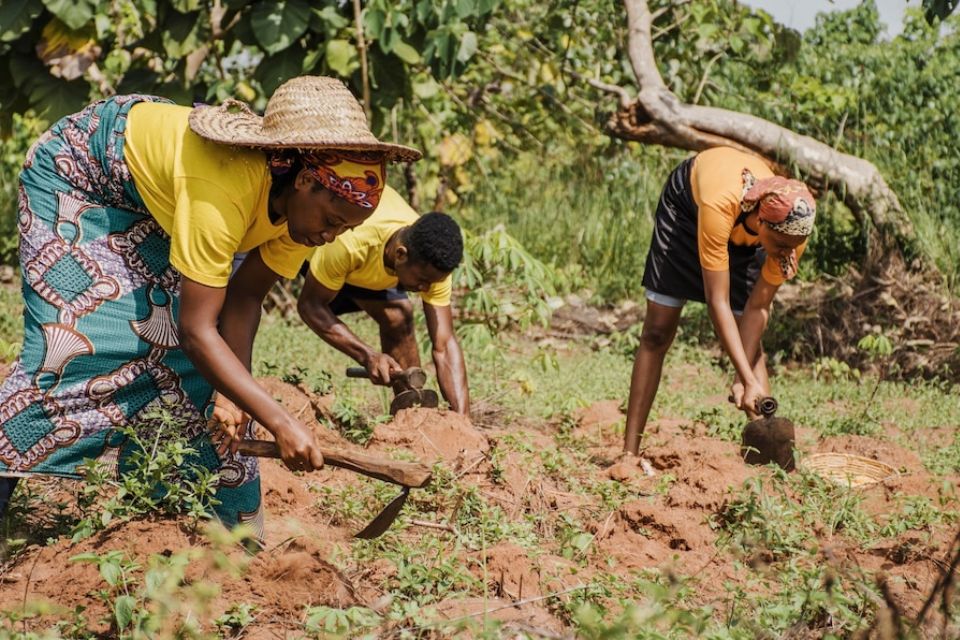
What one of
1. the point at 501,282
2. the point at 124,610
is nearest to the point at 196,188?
the point at 124,610

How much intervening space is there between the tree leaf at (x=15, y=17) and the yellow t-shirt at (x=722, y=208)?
3299mm

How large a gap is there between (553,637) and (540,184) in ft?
23.9

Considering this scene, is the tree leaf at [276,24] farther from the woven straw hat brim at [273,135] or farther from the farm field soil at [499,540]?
the woven straw hat brim at [273,135]

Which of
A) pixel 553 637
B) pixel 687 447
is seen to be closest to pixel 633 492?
pixel 687 447

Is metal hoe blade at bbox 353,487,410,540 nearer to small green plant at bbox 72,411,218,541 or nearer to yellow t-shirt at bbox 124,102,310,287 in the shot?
small green plant at bbox 72,411,218,541

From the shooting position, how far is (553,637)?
2.16m

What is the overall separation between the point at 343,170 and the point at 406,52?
3.34m

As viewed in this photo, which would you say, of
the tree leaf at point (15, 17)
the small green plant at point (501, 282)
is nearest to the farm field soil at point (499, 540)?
the small green plant at point (501, 282)

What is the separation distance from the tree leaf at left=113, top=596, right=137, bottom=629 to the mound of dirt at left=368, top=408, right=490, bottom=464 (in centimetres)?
167

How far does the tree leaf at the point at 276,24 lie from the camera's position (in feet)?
17.8

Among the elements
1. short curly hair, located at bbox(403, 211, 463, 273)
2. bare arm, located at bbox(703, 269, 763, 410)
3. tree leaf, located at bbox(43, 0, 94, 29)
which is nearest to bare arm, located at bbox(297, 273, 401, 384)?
short curly hair, located at bbox(403, 211, 463, 273)

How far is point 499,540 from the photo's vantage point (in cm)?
326

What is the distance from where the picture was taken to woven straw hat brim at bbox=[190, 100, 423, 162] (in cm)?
250

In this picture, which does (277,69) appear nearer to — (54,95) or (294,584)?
(54,95)
